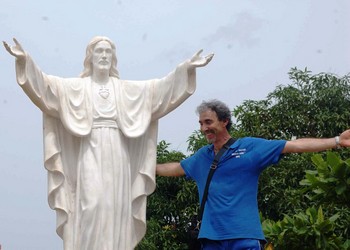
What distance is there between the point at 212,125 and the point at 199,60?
738 mm

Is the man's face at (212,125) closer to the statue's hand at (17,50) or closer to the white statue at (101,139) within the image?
the white statue at (101,139)

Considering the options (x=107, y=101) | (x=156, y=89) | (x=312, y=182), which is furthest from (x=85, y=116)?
(x=312, y=182)

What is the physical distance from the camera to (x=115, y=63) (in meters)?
8.17

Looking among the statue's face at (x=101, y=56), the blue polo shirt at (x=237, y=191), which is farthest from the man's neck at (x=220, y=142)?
the statue's face at (x=101, y=56)

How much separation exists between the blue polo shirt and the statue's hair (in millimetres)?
270

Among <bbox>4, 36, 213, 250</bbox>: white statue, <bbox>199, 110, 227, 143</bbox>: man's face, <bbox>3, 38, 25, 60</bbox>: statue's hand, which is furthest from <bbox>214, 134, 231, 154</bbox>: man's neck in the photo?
<bbox>3, 38, 25, 60</bbox>: statue's hand

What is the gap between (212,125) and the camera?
287 inches

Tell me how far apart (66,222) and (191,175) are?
128 cm

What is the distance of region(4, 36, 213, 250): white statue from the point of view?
7492mm

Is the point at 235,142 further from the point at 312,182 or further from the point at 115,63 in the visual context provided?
the point at 312,182

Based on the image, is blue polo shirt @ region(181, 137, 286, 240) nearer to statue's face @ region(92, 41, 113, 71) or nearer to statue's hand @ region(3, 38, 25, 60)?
statue's face @ region(92, 41, 113, 71)

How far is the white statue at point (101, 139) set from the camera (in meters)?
7.49

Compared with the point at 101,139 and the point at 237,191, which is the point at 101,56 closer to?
the point at 101,139

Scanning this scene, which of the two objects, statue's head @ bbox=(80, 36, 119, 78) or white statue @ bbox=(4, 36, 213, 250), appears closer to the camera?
white statue @ bbox=(4, 36, 213, 250)
